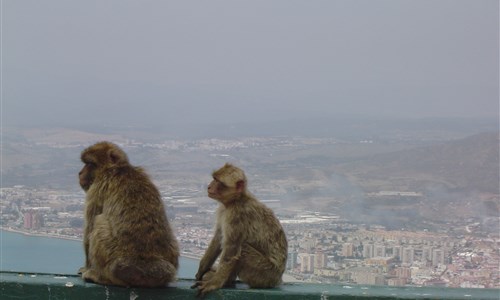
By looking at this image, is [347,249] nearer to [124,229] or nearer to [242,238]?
[242,238]

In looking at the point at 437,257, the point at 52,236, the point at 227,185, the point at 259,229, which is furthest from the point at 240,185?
the point at 437,257

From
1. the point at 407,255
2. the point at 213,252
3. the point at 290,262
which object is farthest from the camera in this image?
the point at 407,255

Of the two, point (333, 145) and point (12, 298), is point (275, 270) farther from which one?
point (333, 145)

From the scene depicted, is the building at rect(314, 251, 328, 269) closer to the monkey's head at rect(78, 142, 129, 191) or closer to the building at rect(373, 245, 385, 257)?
the building at rect(373, 245, 385, 257)

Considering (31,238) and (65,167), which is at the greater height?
(65,167)

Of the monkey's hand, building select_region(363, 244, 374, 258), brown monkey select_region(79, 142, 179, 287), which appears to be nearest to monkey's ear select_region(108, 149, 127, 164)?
brown monkey select_region(79, 142, 179, 287)

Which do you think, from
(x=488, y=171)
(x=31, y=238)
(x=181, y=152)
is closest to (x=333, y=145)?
(x=488, y=171)

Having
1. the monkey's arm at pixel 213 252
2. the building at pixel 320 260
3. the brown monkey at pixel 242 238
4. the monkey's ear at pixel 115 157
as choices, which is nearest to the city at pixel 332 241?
the building at pixel 320 260
